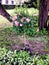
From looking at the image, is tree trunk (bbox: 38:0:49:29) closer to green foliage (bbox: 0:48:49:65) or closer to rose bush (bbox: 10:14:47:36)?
rose bush (bbox: 10:14:47:36)

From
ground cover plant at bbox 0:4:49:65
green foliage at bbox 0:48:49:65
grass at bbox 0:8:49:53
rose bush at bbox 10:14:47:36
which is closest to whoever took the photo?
green foliage at bbox 0:48:49:65

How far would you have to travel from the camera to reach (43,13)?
23.3ft

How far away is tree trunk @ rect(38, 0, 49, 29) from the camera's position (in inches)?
273

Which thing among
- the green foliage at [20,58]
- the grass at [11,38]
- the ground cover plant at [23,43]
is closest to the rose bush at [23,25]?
the ground cover plant at [23,43]

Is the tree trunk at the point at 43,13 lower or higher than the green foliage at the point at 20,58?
higher

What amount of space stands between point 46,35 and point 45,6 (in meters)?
1.00

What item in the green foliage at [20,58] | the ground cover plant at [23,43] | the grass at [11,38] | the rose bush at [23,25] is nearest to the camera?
the green foliage at [20,58]

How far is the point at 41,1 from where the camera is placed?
693 cm

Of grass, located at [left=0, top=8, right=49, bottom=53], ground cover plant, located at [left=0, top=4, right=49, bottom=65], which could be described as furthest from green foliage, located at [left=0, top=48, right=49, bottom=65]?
grass, located at [left=0, top=8, right=49, bottom=53]

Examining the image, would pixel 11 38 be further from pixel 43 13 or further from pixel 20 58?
pixel 20 58

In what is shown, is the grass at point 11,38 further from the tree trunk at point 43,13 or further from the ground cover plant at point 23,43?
the tree trunk at point 43,13

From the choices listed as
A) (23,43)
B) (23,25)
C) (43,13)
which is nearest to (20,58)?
(23,43)

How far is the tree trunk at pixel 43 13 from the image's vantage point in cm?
693

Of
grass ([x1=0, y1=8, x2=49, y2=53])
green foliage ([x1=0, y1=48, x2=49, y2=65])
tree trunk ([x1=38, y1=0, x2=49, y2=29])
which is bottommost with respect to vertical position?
grass ([x1=0, y1=8, x2=49, y2=53])
